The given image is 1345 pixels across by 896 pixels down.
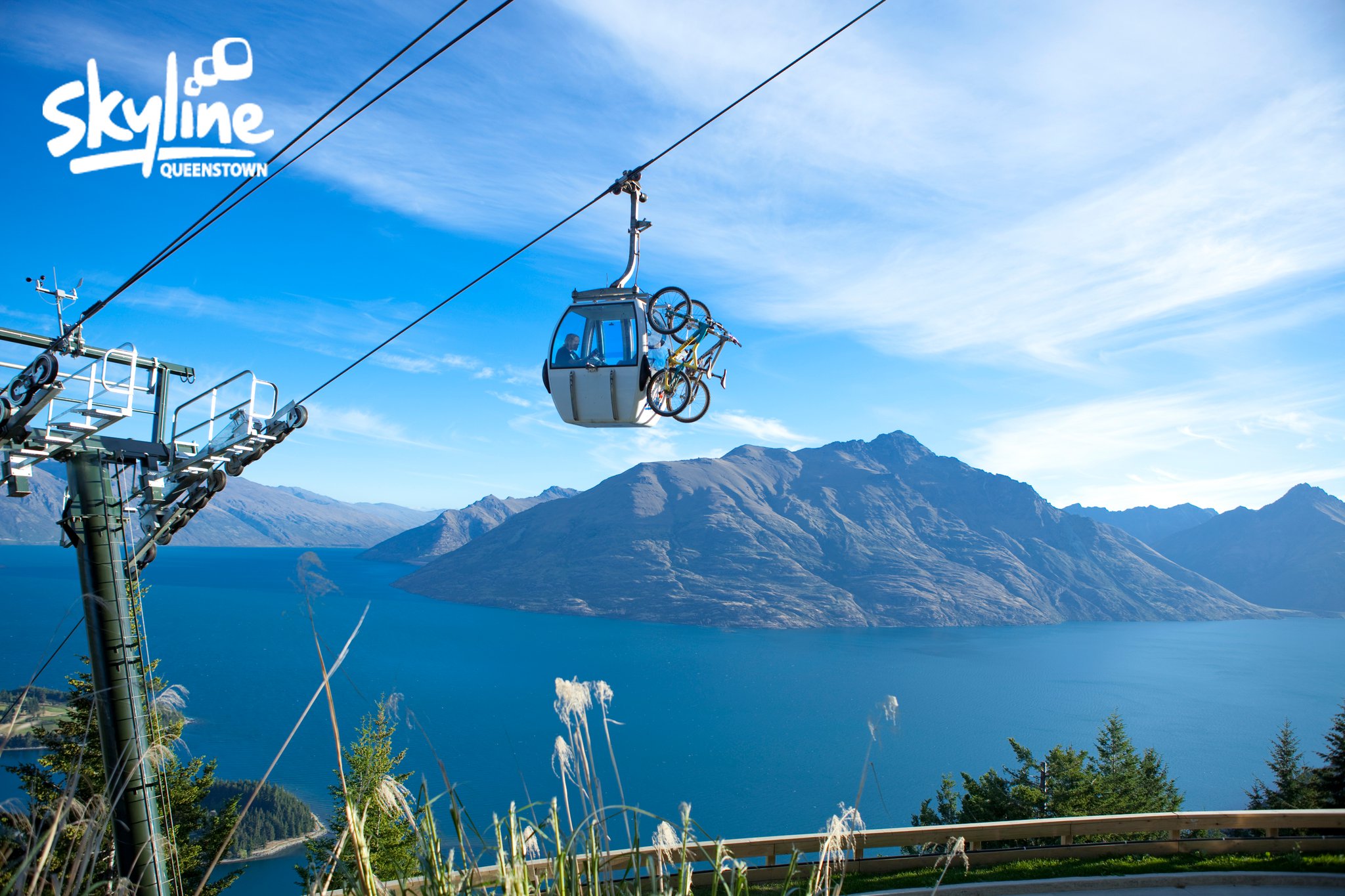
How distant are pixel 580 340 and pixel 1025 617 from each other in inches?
5881

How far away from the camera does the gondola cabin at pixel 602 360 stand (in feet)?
23.6

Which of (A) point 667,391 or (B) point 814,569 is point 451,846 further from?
(B) point 814,569

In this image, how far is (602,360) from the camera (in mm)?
7289

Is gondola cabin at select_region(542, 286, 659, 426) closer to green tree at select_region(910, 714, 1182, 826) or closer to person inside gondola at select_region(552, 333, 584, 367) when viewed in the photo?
person inside gondola at select_region(552, 333, 584, 367)

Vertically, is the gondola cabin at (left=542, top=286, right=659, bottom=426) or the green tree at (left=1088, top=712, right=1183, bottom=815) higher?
the gondola cabin at (left=542, top=286, right=659, bottom=426)

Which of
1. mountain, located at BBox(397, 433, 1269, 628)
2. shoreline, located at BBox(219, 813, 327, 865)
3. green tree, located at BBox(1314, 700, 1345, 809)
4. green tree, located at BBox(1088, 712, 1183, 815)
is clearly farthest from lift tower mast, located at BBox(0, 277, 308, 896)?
mountain, located at BBox(397, 433, 1269, 628)

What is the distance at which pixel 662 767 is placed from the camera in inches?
1828

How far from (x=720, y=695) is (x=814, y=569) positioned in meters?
96.9

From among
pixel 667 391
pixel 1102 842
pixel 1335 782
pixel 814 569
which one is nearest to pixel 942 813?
pixel 1335 782

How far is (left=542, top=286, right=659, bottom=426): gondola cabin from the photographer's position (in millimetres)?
Answer: 7184

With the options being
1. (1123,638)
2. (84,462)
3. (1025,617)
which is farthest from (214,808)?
(1025,617)

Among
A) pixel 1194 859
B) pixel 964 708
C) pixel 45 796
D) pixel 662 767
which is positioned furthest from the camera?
pixel 964 708

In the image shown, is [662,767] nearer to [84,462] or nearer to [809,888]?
[84,462]

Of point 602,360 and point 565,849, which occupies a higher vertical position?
point 602,360
